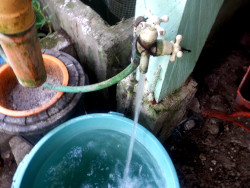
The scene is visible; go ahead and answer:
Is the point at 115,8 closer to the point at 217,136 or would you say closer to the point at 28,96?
the point at 28,96

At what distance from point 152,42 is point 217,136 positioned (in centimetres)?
169

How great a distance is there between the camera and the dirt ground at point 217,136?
2.13m

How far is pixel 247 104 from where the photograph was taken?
2.38 meters

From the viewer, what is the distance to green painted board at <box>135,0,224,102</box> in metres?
1.10

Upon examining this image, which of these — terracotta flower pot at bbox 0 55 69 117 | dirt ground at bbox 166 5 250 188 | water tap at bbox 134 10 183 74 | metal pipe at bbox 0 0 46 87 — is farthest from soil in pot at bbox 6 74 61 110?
dirt ground at bbox 166 5 250 188

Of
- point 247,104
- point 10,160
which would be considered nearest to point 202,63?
point 247,104

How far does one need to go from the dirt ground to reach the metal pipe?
1592 millimetres

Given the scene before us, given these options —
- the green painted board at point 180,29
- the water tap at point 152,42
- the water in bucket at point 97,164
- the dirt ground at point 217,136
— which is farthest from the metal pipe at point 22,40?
the dirt ground at point 217,136

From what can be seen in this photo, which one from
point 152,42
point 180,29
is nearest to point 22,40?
point 152,42

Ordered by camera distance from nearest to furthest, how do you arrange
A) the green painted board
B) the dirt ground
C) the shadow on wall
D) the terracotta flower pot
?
the green painted board
the terracotta flower pot
the dirt ground
the shadow on wall

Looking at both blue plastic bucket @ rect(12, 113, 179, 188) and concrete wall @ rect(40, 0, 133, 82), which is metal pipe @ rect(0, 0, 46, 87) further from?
concrete wall @ rect(40, 0, 133, 82)

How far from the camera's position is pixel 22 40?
3.05 feet

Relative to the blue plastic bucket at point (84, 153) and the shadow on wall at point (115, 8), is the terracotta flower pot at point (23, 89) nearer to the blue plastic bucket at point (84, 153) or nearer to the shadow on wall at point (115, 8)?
the blue plastic bucket at point (84, 153)

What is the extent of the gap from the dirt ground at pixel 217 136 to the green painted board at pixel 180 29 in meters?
0.84
